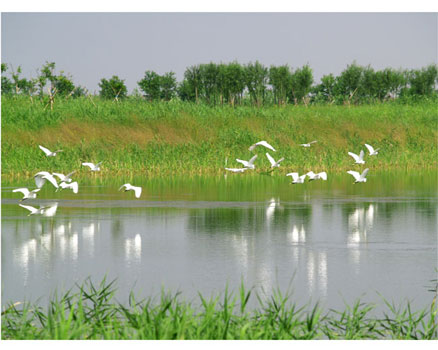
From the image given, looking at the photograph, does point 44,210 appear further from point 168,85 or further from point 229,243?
point 168,85

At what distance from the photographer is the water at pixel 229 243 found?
9734 millimetres

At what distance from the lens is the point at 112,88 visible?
5831 centimetres

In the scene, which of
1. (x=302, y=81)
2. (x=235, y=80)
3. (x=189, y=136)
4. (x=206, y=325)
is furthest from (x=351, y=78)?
(x=206, y=325)

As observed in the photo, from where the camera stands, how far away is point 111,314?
25.6 feet

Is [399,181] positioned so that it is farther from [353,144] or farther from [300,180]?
[353,144]

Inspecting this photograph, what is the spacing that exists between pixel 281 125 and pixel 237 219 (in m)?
19.4

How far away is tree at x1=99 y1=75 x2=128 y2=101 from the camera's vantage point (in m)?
61.6

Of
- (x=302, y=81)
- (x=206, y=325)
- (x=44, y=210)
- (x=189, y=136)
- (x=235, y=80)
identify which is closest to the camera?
(x=206, y=325)

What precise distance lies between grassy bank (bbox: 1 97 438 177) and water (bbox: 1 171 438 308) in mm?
6655

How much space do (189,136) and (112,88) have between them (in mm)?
26923

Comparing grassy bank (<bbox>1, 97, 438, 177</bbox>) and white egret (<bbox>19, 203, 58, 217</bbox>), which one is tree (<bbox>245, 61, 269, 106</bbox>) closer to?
grassy bank (<bbox>1, 97, 438, 177</bbox>)

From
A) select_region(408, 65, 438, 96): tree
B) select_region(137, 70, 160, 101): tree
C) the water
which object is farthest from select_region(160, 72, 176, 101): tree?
the water

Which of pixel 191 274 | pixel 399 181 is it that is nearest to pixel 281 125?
pixel 399 181

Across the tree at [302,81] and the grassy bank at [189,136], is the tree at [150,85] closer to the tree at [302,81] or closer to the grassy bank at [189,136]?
the tree at [302,81]
